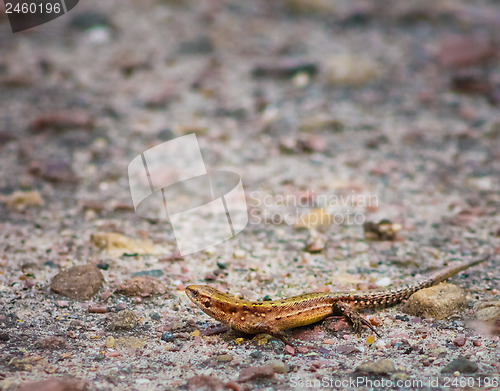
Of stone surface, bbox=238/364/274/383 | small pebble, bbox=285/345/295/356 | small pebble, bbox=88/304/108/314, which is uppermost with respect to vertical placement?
stone surface, bbox=238/364/274/383

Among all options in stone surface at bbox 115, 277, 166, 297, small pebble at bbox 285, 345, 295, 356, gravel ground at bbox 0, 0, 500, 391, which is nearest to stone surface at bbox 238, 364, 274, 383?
gravel ground at bbox 0, 0, 500, 391

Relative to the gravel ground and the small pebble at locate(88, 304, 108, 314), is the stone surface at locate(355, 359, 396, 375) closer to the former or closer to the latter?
the gravel ground

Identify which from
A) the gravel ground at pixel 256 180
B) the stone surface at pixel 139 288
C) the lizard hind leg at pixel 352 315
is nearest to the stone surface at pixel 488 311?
the gravel ground at pixel 256 180

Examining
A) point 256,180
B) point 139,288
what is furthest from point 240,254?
point 256,180

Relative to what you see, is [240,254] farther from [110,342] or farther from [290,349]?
[110,342]

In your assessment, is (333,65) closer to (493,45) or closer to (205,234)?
(493,45)

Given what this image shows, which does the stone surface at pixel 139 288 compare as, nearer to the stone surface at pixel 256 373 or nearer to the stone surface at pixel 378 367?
the stone surface at pixel 256 373

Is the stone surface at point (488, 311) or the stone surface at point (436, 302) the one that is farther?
the stone surface at point (436, 302)

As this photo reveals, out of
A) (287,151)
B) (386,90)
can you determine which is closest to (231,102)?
(287,151)
